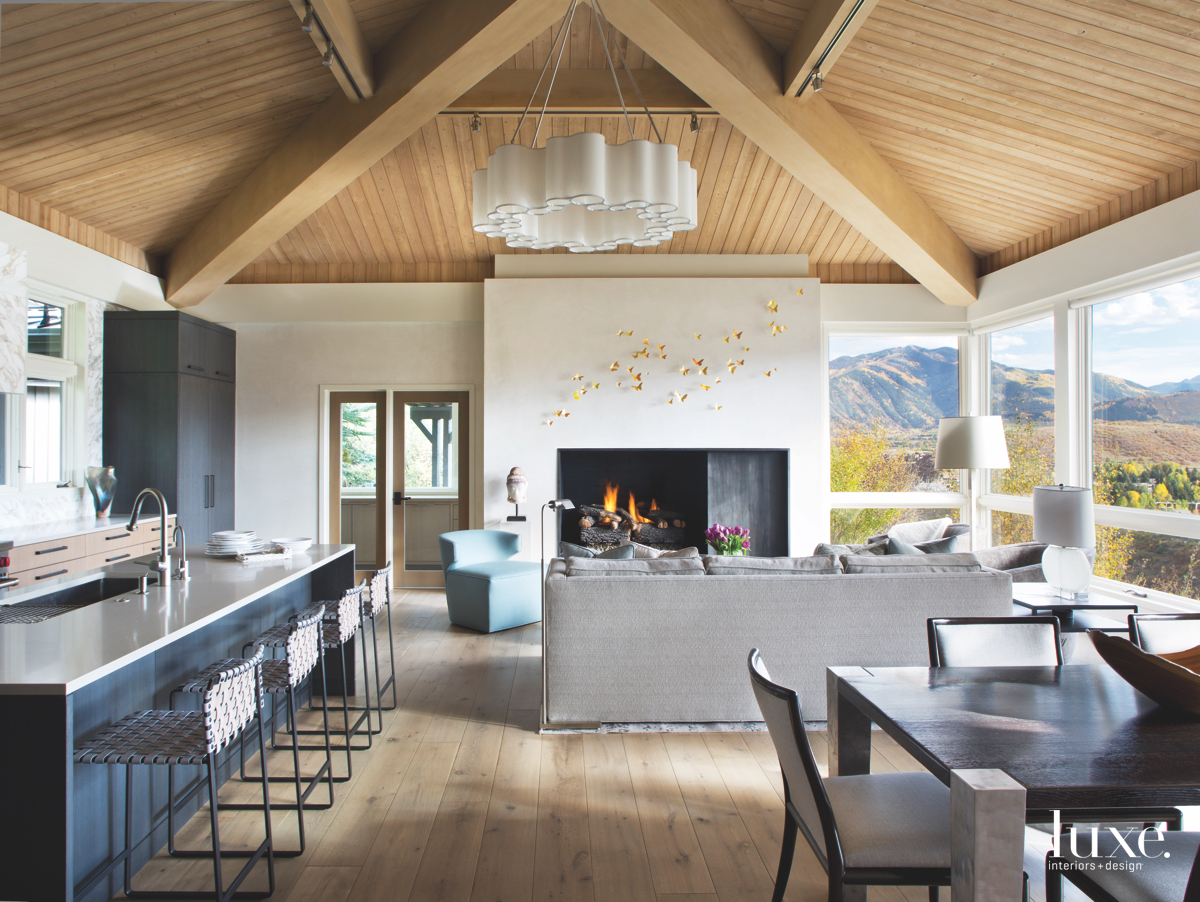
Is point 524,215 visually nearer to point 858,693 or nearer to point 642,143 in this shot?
point 642,143

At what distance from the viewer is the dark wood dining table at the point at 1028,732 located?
4.52 feet

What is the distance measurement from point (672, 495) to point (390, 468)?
2.79m

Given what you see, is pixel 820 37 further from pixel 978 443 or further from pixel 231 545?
pixel 231 545

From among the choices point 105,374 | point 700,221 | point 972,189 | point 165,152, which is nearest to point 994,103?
point 972,189

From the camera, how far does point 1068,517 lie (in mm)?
3396

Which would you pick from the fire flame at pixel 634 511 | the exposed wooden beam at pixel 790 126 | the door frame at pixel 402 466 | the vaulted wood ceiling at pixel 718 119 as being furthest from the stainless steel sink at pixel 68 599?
the fire flame at pixel 634 511

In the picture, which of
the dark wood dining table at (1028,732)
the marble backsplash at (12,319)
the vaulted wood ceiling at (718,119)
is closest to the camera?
the dark wood dining table at (1028,732)

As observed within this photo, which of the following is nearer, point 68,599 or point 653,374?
point 68,599

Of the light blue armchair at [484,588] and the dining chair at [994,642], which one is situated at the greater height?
the dining chair at [994,642]

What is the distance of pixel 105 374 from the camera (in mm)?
5840

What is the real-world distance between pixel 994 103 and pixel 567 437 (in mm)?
4054

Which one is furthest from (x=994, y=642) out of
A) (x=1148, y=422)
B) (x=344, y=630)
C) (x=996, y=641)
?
(x=1148, y=422)

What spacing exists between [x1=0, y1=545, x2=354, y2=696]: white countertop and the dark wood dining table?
1927 millimetres

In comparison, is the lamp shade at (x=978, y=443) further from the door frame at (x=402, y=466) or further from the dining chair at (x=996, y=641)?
the door frame at (x=402, y=466)
